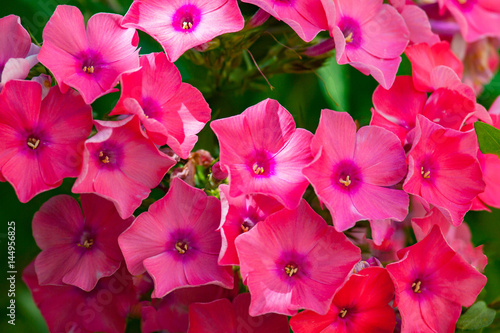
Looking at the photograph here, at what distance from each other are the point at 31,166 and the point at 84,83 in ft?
0.30

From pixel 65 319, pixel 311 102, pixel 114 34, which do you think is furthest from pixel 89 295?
pixel 311 102

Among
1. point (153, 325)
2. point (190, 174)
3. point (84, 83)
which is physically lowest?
point (153, 325)

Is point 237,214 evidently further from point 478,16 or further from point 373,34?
point 478,16

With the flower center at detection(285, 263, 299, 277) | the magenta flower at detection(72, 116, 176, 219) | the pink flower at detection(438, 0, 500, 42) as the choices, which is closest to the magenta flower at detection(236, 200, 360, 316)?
the flower center at detection(285, 263, 299, 277)

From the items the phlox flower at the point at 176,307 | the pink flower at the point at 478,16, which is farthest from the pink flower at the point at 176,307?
the pink flower at the point at 478,16

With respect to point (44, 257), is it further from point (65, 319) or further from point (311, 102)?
point (311, 102)

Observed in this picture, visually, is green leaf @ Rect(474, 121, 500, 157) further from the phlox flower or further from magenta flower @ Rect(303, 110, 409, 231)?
the phlox flower

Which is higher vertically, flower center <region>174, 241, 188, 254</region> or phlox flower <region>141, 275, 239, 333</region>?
flower center <region>174, 241, 188, 254</region>

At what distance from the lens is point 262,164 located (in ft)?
1.67

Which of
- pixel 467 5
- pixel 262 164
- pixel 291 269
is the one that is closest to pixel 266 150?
pixel 262 164

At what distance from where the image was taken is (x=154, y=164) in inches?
19.7

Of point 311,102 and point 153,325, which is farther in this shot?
point 311,102

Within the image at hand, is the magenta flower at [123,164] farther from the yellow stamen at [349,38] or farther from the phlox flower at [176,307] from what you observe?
the yellow stamen at [349,38]

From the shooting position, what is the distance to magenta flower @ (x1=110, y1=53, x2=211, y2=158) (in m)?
0.48
